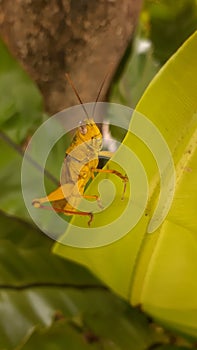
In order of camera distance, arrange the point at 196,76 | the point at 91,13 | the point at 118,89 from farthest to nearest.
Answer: the point at 118,89 < the point at 91,13 < the point at 196,76

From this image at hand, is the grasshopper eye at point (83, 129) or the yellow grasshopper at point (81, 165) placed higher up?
the grasshopper eye at point (83, 129)

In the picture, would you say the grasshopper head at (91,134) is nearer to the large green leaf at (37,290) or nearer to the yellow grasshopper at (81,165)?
the yellow grasshopper at (81,165)

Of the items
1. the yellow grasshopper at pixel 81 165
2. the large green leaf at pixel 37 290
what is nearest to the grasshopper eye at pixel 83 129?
the yellow grasshopper at pixel 81 165

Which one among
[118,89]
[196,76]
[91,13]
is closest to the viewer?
[196,76]

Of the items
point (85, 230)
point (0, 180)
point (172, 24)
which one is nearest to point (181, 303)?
point (85, 230)

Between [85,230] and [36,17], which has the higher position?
[36,17]

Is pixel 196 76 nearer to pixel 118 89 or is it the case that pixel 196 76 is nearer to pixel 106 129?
pixel 106 129

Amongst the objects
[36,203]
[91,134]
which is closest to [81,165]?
[91,134]
